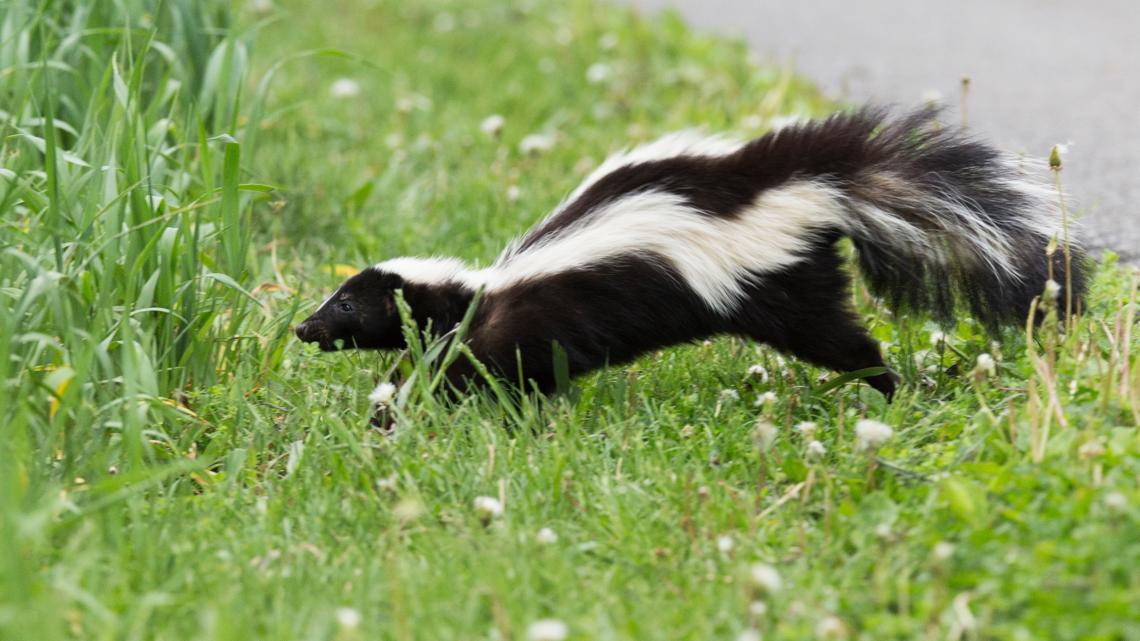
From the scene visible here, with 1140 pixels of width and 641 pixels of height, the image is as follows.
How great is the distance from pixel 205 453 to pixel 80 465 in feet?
1.34

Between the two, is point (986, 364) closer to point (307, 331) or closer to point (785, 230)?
point (785, 230)

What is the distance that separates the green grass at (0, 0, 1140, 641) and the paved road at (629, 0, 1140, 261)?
1.82 metres

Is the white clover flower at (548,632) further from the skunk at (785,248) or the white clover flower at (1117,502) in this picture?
the skunk at (785,248)

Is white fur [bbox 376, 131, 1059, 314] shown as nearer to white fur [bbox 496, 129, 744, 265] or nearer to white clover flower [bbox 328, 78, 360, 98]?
white fur [bbox 496, 129, 744, 265]

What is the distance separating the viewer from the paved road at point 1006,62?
6094 mm

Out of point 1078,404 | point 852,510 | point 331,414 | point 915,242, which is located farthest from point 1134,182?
point 331,414

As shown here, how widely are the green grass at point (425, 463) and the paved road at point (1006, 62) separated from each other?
1815 millimetres

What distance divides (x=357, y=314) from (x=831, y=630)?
2.23 m

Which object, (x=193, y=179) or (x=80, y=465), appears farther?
(x=193, y=179)

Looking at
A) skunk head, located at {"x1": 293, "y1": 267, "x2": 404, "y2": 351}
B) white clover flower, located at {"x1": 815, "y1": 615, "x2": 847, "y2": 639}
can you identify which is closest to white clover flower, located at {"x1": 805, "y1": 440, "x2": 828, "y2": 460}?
white clover flower, located at {"x1": 815, "y1": 615, "x2": 847, "y2": 639}

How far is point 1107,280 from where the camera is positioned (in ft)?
14.4

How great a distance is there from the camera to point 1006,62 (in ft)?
27.3

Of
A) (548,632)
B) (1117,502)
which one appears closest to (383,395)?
(548,632)

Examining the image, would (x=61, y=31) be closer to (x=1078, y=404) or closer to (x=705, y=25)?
(x=1078, y=404)
